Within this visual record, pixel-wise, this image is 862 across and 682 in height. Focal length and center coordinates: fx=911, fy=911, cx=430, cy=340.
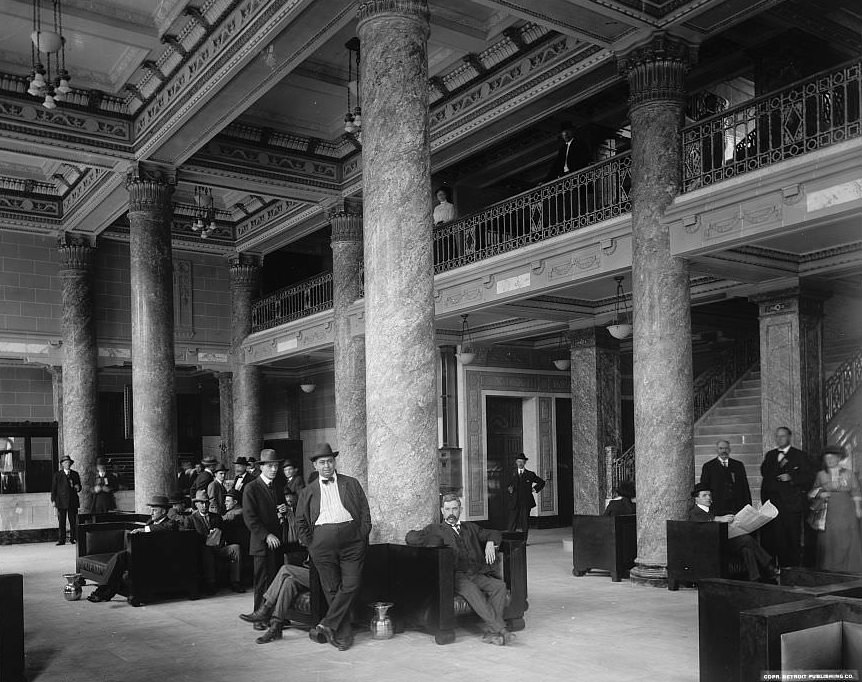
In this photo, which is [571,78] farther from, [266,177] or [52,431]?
[52,431]

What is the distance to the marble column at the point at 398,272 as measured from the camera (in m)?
8.16

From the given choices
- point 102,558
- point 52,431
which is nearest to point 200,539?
point 102,558

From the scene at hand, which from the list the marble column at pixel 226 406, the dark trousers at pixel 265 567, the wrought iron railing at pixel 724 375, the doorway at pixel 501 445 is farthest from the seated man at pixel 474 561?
the marble column at pixel 226 406

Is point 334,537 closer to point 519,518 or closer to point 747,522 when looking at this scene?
point 747,522

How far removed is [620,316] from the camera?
15500mm

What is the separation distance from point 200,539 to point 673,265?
6.16 metres

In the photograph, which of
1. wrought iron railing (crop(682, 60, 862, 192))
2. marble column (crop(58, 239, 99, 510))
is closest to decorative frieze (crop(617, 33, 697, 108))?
wrought iron railing (crop(682, 60, 862, 192))

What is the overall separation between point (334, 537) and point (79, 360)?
13.3m

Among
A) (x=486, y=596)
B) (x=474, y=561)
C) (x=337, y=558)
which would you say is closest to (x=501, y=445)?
(x=474, y=561)

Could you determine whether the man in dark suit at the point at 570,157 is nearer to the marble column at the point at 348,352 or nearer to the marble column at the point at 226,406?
the marble column at the point at 348,352

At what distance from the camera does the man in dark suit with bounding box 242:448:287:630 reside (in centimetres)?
870

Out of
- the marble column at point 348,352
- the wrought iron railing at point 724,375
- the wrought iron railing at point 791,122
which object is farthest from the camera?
the wrought iron railing at point 724,375

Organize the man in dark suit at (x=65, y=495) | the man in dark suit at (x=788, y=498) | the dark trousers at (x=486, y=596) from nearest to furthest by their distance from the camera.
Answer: the dark trousers at (x=486, y=596) → the man in dark suit at (x=788, y=498) → the man in dark suit at (x=65, y=495)

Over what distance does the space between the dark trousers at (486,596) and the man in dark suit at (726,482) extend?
4340 mm
